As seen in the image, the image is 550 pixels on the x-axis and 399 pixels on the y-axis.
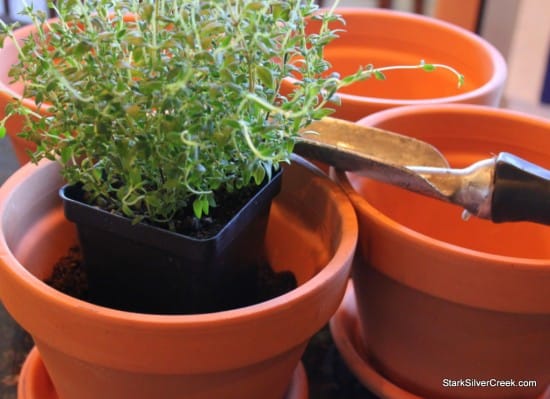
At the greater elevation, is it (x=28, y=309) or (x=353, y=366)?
(x=28, y=309)

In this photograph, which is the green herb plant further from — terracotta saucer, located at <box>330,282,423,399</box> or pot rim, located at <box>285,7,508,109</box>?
terracotta saucer, located at <box>330,282,423,399</box>

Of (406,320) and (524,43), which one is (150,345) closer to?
(406,320)

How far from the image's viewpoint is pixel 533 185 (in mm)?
495

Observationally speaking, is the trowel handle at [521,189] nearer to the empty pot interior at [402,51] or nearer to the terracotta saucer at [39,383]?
the terracotta saucer at [39,383]

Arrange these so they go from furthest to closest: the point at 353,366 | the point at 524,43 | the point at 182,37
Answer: the point at 524,43 → the point at 353,366 → the point at 182,37

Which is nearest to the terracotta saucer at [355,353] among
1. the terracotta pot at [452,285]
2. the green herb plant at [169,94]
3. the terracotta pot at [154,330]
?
the terracotta pot at [452,285]

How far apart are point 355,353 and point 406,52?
0.47 metres

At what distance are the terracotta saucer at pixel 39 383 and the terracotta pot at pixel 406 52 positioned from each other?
40 centimetres

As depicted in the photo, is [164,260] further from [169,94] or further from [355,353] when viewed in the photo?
[355,353]

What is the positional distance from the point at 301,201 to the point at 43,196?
221 millimetres

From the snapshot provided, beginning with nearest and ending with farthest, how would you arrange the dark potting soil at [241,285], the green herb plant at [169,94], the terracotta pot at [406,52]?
the green herb plant at [169,94] → the dark potting soil at [241,285] → the terracotta pot at [406,52]

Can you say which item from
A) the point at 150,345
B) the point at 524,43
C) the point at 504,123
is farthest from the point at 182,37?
the point at 524,43

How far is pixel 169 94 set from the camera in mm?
413

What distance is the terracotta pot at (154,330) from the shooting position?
423mm
